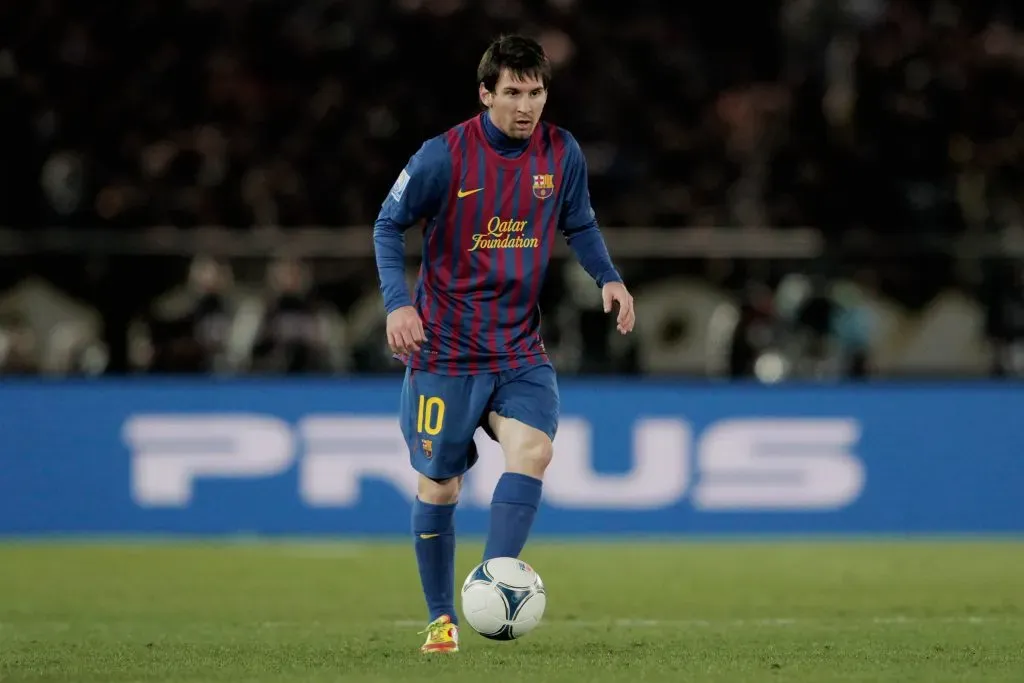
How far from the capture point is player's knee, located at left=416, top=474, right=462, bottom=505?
21.5 ft

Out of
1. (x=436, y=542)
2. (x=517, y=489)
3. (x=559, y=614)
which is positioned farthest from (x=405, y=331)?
(x=559, y=614)

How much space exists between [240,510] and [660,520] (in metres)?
3.22

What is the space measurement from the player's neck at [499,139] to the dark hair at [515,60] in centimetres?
21

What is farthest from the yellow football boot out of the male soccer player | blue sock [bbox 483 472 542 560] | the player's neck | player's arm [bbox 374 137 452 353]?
the player's neck

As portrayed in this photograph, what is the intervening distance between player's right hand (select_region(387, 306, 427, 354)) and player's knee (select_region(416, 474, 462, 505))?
27.1 inches

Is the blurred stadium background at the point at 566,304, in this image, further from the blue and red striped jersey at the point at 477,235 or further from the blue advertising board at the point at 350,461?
the blue and red striped jersey at the point at 477,235

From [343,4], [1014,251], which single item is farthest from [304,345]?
[1014,251]

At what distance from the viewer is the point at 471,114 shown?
1545 cm

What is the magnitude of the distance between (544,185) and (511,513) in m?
1.24

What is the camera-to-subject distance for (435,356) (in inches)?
253

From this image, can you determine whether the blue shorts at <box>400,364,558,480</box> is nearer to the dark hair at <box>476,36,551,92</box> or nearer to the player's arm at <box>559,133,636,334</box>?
the player's arm at <box>559,133,636,334</box>

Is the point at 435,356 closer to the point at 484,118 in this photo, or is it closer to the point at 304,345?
the point at 484,118

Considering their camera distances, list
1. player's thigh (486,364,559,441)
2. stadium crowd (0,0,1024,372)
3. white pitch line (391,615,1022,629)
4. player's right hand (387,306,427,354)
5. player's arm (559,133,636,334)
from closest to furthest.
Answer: player's right hand (387,306,427,354), player's thigh (486,364,559,441), player's arm (559,133,636,334), white pitch line (391,615,1022,629), stadium crowd (0,0,1024,372)

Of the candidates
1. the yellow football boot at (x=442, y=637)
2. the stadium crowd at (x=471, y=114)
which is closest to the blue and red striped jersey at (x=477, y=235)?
the yellow football boot at (x=442, y=637)
